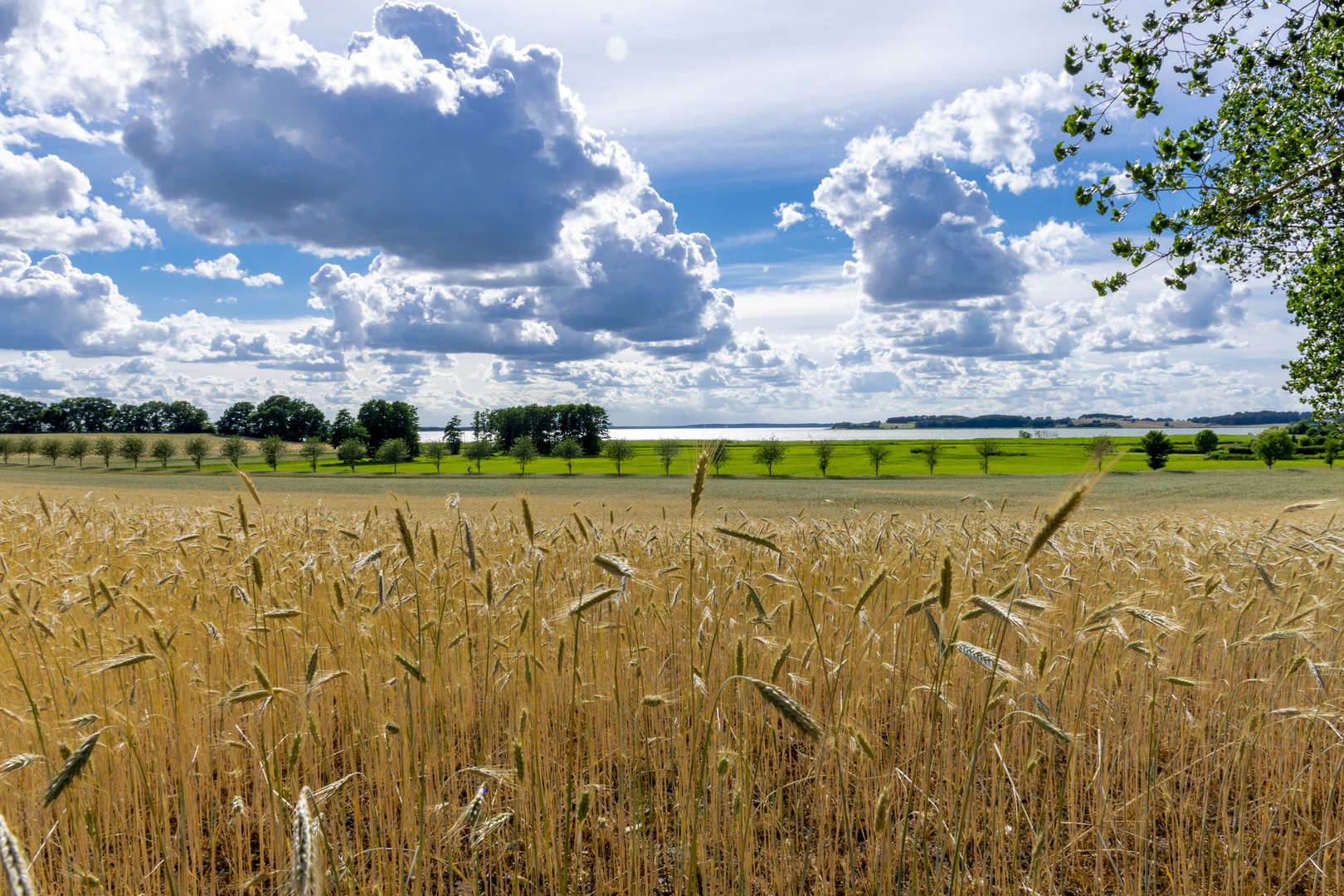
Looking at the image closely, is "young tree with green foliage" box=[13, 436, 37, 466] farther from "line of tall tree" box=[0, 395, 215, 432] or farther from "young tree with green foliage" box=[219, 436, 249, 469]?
"line of tall tree" box=[0, 395, 215, 432]

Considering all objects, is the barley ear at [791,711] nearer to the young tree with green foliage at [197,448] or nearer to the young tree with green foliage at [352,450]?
the young tree with green foliage at [352,450]

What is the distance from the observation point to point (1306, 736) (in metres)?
3.73

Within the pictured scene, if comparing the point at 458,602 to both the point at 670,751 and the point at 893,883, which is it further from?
the point at 893,883

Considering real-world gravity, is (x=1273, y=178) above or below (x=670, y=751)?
above

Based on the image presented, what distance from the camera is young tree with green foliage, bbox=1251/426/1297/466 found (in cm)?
7575

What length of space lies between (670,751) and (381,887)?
1564mm

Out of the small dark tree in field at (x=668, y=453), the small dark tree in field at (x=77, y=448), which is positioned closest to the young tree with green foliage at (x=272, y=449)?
the small dark tree in field at (x=77, y=448)

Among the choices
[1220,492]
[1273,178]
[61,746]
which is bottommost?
[1220,492]

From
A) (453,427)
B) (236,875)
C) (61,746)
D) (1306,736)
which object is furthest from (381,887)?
(453,427)

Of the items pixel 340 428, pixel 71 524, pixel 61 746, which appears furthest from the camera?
pixel 340 428

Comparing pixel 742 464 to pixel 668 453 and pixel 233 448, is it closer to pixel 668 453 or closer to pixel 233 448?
pixel 668 453

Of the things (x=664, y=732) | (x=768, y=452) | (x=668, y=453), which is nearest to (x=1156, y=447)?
(x=768, y=452)

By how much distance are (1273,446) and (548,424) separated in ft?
395

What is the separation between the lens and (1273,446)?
249 ft
